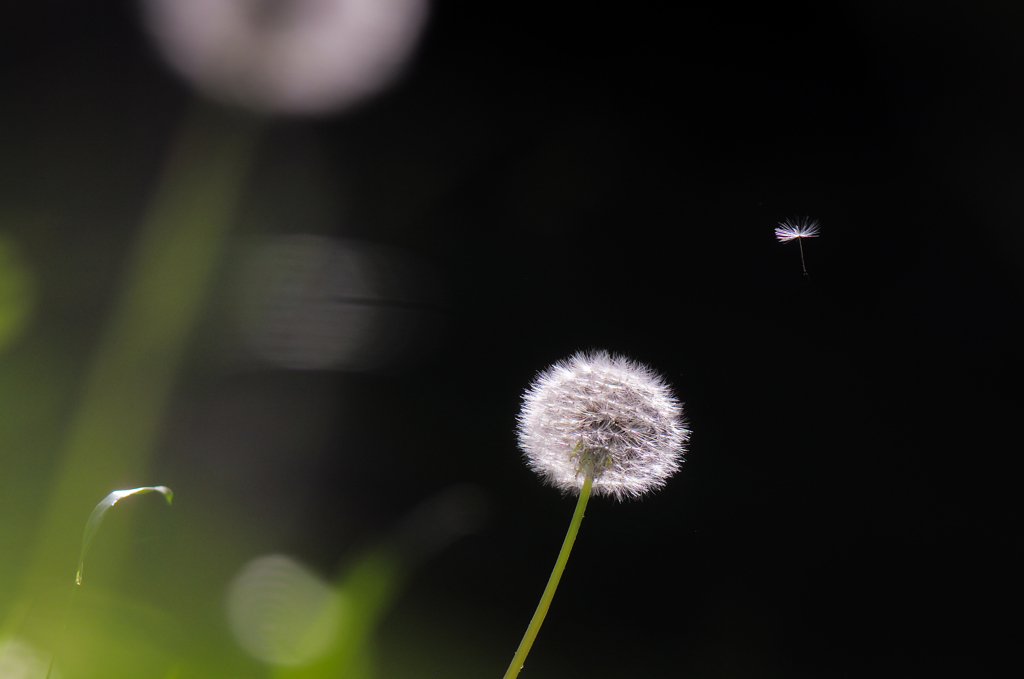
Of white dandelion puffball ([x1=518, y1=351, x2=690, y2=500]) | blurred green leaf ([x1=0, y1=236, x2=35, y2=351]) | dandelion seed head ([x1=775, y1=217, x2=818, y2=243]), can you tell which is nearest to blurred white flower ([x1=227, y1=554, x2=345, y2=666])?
white dandelion puffball ([x1=518, y1=351, x2=690, y2=500])

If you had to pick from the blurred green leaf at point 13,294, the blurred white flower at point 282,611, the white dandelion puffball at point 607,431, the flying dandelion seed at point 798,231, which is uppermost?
the flying dandelion seed at point 798,231

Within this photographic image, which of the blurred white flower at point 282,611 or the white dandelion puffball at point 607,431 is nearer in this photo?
the blurred white flower at point 282,611

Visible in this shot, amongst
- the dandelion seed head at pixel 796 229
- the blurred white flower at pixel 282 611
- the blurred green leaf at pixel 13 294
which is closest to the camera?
the blurred white flower at pixel 282 611

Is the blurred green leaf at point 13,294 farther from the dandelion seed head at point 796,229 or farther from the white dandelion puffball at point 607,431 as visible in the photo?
the dandelion seed head at point 796,229

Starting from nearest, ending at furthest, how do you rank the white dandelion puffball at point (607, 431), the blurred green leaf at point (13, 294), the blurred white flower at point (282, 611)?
1. the blurred white flower at point (282, 611)
2. the white dandelion puffball at point (607, 431)
3. the blurred green leaf at point (13, 294)

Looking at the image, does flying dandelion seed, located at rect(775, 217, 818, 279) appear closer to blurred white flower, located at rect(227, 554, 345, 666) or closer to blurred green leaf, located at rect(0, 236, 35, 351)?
blurred white flower, located at rect(227, 554, 345, 666)

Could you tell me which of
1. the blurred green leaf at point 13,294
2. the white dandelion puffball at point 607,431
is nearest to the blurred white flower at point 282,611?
the white dandelion puffball at point 607,431

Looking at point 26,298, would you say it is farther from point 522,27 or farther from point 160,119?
point 522,27
